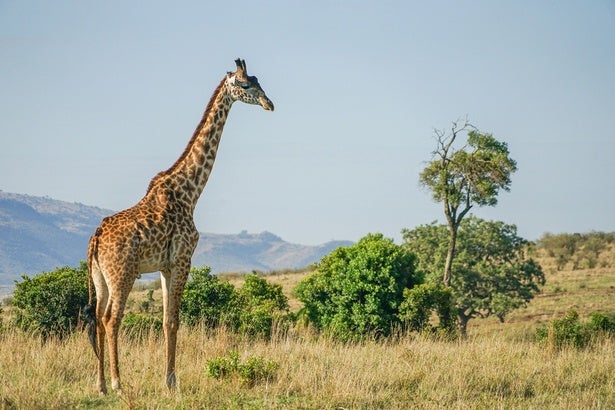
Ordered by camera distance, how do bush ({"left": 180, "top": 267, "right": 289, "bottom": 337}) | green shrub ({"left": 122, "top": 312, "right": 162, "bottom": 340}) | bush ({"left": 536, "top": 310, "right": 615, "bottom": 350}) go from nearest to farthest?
green shrub ({"left": 122, "top": 312, "right": 162, "bottom": 340}) < bush ({"left": 536, "top": 310, "right": 615, "bottom": 350}) < bush ({"left": 180, "top": 267, "right": 289, "bottom": 337})

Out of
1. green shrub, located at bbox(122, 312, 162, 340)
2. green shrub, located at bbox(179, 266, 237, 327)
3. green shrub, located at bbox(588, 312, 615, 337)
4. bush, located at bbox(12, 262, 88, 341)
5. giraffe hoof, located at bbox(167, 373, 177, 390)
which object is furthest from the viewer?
green shrub, located at bbox(588, 312, 615, 337)

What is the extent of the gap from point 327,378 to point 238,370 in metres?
1.50

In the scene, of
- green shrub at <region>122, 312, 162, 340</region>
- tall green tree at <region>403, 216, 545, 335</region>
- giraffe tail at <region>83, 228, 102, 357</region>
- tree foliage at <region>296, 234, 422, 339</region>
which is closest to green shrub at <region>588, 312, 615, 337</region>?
tree foliage at <region>296, 234, 422, 339</region>

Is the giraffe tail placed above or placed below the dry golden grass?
above

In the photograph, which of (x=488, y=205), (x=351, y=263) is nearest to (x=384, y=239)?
(x=351, y=263)

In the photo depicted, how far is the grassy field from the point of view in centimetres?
1091

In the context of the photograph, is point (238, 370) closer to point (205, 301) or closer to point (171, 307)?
point (171, 307)

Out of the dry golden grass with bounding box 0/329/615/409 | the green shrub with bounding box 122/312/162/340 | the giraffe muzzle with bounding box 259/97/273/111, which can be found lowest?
the dry golden grass with bounding box 0/329/615/409

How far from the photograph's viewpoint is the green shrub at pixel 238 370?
12219 millimetres

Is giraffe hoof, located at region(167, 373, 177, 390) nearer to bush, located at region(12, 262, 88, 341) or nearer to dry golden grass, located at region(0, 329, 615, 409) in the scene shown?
dry golden grass, located at region(0, 329, 615, 409)

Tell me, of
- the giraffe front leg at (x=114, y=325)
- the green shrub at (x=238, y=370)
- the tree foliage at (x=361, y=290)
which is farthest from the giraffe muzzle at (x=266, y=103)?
the tree foliage at (x=361, y=290)

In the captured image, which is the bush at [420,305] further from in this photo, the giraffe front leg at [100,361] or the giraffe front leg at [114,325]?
the giraffe front leg at [114,325]

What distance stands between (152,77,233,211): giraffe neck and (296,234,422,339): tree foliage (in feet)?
35.5

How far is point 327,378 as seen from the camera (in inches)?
477
